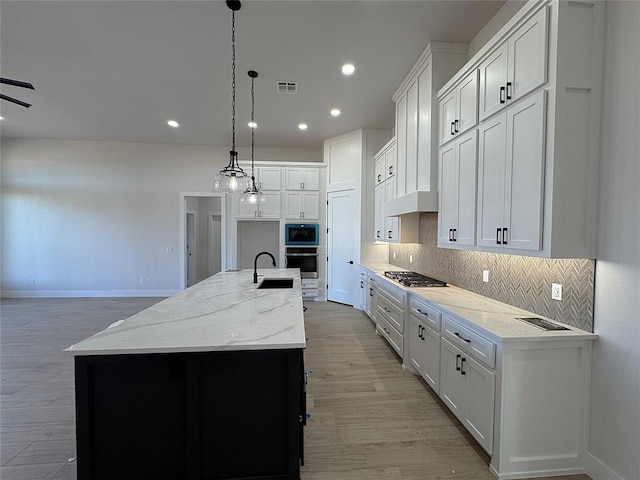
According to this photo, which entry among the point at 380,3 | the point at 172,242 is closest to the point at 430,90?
the point at 380,3

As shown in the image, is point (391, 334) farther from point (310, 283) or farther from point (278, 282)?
point (310, 283)

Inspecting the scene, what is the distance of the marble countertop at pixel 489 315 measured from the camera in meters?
1.68

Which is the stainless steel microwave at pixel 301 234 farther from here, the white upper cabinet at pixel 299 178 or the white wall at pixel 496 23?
the white wall at pixel 496 23

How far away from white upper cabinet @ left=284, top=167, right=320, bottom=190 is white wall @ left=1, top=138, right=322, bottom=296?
0.72 metres

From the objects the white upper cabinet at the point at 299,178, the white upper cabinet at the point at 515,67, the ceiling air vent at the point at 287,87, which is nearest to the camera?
the white upper cabinet at the point at 515,67

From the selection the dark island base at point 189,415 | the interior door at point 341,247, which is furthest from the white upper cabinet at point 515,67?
the interior door at point 341,247

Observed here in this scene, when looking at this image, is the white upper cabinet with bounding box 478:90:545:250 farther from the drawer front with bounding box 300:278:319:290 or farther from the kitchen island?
the drawer front with bounding box 300:278:319:290

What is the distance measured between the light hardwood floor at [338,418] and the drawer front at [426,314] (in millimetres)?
674

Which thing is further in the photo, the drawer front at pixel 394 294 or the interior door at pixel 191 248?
the interior door at pixel 191 248

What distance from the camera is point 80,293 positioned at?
6324 millimetres

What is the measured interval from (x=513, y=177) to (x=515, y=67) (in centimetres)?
72

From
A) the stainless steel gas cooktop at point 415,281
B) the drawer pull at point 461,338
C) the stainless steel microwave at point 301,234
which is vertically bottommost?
the drawer pull at point 461,338

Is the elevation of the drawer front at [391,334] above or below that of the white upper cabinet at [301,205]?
below

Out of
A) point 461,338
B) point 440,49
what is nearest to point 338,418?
point 461,338
